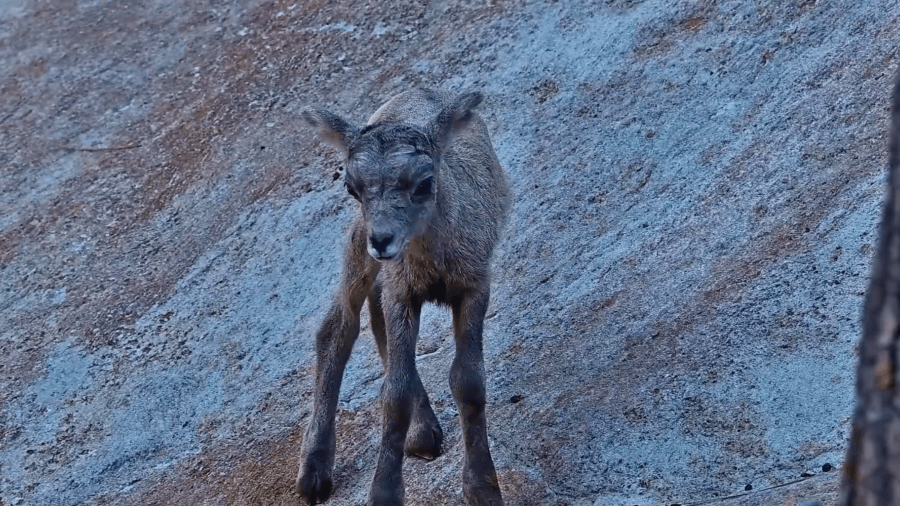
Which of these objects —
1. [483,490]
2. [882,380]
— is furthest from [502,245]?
[882,380]

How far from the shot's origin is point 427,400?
9961 mm

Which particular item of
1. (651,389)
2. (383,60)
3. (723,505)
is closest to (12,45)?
(383,60)

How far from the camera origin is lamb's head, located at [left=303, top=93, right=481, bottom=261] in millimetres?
8031

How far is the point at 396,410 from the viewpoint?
874 cm

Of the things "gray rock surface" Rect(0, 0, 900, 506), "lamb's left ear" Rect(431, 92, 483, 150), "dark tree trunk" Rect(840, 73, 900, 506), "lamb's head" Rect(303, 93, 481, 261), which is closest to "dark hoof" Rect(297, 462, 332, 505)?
"gray rock surface" Rect(0, 0, 900, 506)

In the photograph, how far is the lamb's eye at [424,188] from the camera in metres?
8.46

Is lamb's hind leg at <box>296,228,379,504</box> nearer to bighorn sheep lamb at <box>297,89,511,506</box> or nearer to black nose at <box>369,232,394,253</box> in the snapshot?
bighorn sheep lamb at <box>297,89,511,506</box>

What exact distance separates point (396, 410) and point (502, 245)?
3.96m

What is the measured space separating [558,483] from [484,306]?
146 centimetres

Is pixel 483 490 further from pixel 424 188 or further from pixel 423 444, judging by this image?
pixel 424 188

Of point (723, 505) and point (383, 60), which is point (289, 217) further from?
point (723, 505)

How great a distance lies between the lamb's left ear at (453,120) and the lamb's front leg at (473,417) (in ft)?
4.57

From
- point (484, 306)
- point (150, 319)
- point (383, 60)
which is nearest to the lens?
point (484, 306)

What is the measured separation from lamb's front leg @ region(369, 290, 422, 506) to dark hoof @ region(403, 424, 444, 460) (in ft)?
3.19
